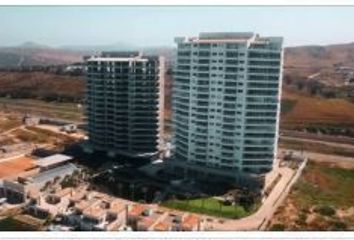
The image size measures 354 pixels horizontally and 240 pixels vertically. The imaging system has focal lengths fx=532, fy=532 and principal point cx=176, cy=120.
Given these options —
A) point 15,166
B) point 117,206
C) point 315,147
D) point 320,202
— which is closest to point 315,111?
point 315,147

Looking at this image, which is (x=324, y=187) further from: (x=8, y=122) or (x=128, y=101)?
(x=8, y=122)

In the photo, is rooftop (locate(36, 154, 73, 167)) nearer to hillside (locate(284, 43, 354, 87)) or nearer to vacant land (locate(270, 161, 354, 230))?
vacant land (locate(270, 161, 354, 230))

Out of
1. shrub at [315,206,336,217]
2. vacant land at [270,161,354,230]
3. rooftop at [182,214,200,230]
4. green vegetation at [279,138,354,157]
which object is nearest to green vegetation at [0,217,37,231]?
rooftop at [182,214,200,230]

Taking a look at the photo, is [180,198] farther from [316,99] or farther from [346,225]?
[316,99]

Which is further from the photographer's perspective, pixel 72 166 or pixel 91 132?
pixel 91 132

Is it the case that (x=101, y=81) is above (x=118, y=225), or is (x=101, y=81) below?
above

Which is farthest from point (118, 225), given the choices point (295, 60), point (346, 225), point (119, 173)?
point (295, 60)
